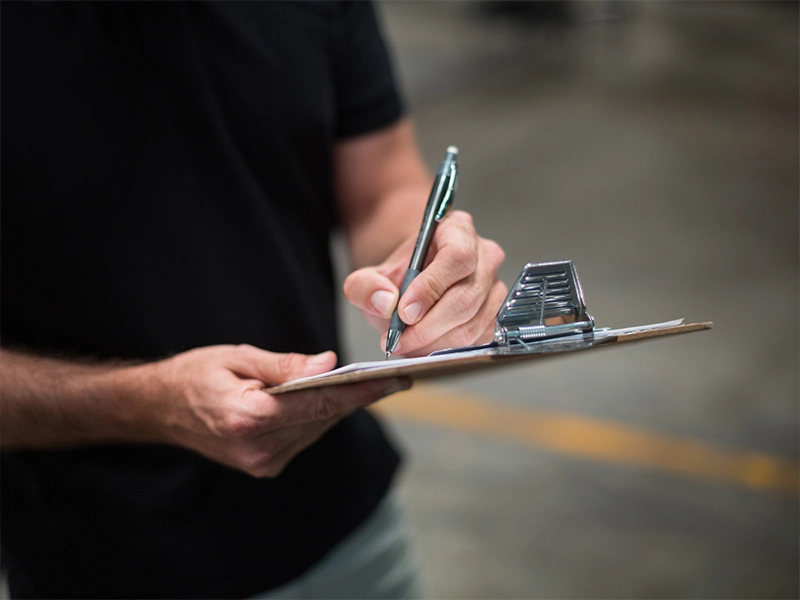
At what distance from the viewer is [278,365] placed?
26.9 inches

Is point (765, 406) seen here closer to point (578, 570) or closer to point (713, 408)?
point (713, 408)

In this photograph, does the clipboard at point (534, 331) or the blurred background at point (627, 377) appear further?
the blurred background at point (627, 377)

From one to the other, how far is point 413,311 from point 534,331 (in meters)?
0.11

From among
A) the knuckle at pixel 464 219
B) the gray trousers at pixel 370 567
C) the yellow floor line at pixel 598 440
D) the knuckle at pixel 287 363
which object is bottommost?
the yellow floor line at pixel 598 440

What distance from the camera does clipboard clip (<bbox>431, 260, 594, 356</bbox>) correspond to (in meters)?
0.56

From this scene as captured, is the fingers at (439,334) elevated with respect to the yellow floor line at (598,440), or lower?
elevated

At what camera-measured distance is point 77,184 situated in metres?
0.79

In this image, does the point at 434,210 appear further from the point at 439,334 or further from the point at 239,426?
the point at 239,426

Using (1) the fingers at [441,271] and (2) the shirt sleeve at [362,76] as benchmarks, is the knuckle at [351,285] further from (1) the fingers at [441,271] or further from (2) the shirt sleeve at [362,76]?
(2) the shirt sleeve at [362,76]

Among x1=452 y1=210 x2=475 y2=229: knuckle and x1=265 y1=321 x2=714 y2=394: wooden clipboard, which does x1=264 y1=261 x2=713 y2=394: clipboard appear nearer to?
x1=265 y1=321 x2=714 y2=394: wooden clipboard

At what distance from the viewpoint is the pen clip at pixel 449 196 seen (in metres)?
0.70

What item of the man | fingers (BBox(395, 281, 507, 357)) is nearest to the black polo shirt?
the man

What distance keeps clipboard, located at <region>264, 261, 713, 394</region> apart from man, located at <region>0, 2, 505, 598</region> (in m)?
0.08

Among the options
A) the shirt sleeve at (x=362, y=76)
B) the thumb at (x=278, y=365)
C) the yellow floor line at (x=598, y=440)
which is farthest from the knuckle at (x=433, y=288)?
the yellow floor line at (x=598, y=440)
